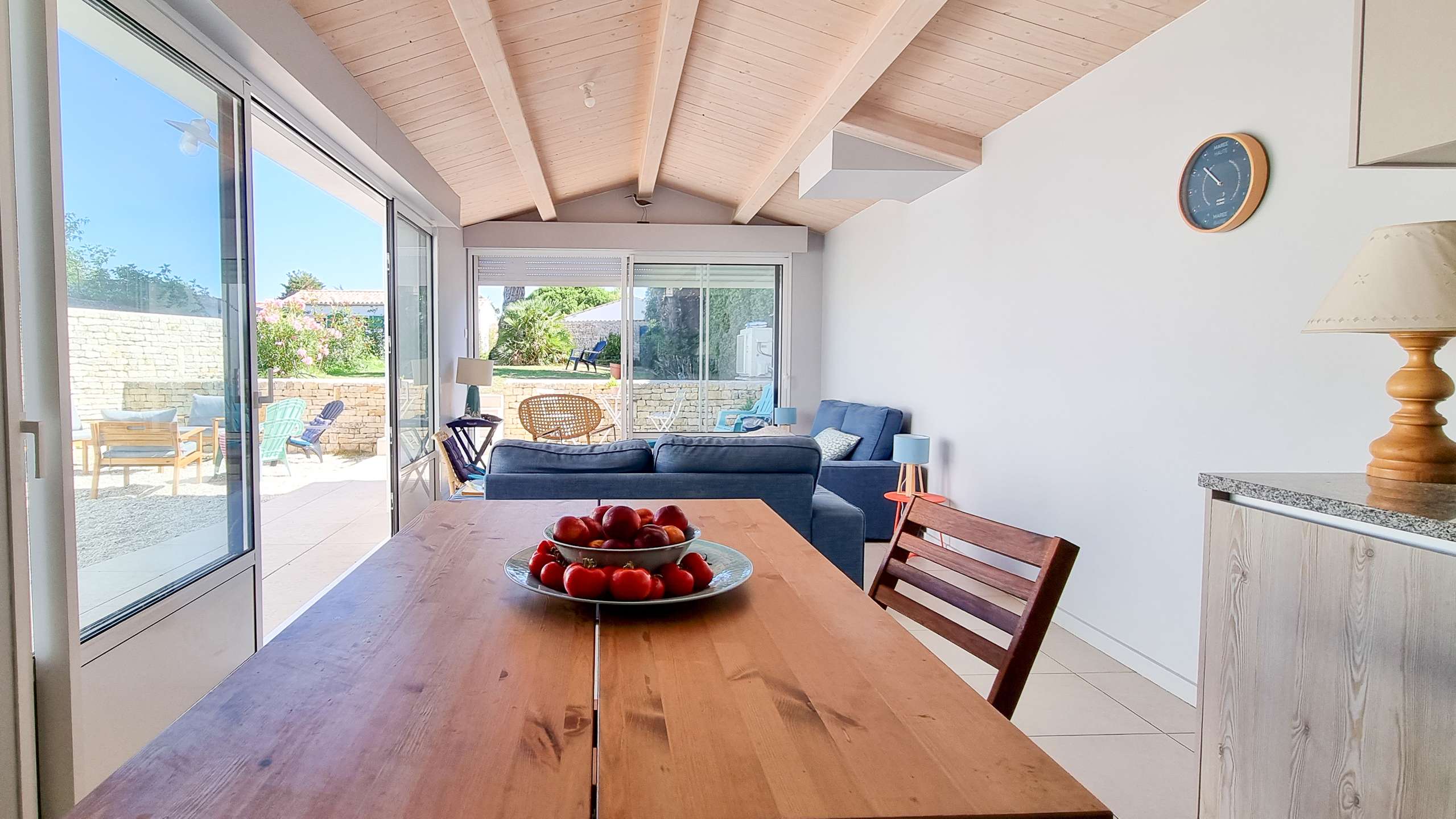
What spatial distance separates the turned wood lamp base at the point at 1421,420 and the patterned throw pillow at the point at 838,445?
414 centimetres

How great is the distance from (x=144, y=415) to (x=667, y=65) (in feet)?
9.51

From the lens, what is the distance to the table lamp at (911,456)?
472 centimetres

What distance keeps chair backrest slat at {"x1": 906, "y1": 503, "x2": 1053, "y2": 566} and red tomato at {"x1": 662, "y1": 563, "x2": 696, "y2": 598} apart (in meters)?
0.47

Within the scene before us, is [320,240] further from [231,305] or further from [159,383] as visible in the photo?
[159,383]

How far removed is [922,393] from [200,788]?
504 centimetres

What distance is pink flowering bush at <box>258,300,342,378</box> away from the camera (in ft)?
28.9

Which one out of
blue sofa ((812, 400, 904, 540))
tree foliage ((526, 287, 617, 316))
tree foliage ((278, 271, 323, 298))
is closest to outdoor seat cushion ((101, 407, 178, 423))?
blue sofa ((812, 400, 904, 540))

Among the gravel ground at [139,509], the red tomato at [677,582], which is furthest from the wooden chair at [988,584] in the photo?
the gravel ground at [139,509]

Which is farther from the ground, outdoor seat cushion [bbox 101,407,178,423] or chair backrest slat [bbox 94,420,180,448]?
outdoor seat cushion [bbox 101,407,178,423]

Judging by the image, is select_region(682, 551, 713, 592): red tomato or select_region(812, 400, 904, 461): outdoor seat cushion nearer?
select_region(682, 551, 713, 592): red tomato

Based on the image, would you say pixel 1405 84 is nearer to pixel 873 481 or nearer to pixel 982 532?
pixel 982 532

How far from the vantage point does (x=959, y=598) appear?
1.47m

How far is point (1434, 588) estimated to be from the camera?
4.20 feet

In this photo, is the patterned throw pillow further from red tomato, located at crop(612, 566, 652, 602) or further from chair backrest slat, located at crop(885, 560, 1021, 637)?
red tomato, located at crop(612, 566, 652, 602)
